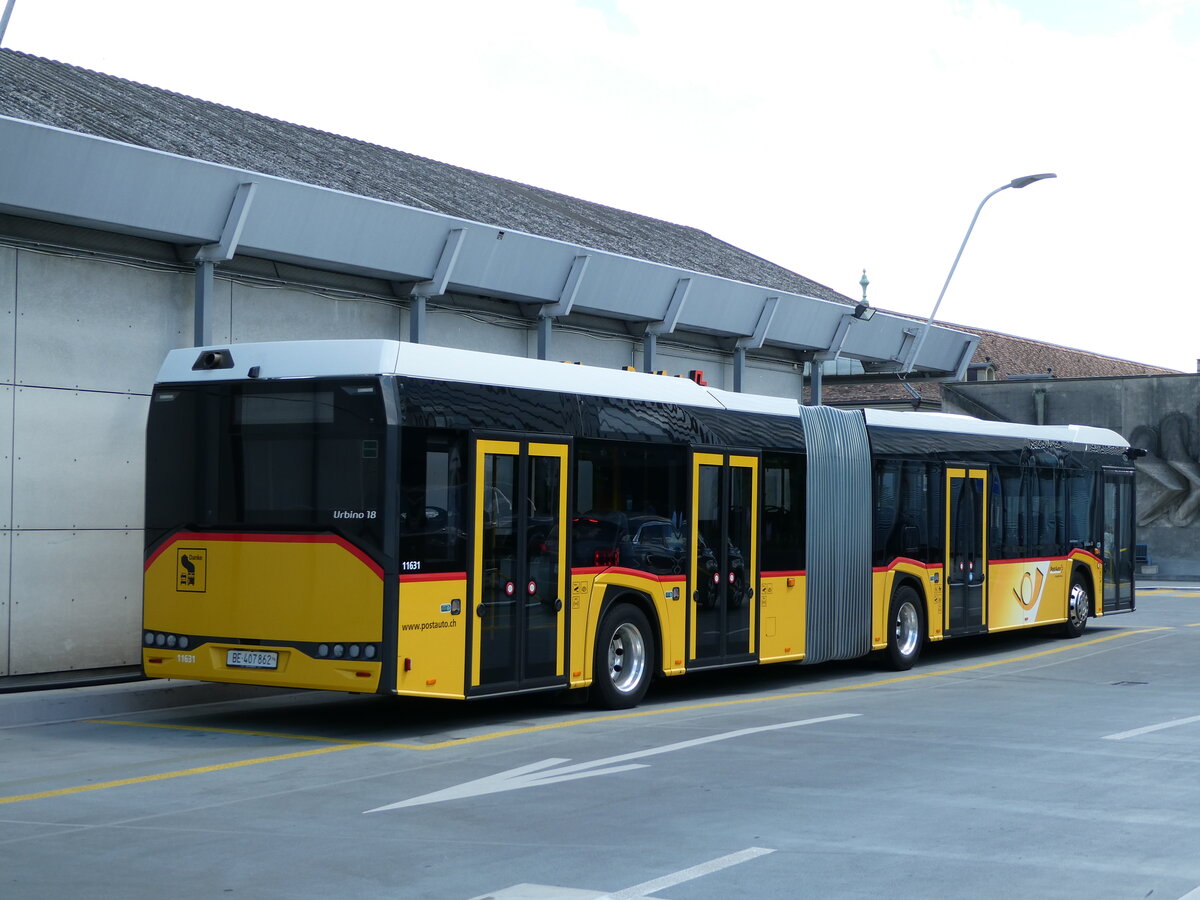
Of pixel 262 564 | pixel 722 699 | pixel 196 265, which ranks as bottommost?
pixel 722 699

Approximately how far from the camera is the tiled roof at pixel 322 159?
59.0ft

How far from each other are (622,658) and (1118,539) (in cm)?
1244

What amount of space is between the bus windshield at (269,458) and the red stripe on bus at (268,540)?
0.06 metres

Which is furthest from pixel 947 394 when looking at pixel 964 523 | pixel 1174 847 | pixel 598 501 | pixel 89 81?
pixel 1174 847

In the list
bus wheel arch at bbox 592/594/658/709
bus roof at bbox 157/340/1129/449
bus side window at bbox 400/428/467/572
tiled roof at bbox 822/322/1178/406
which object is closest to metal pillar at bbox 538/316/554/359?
bus roof at bbox 157/340/1129/449

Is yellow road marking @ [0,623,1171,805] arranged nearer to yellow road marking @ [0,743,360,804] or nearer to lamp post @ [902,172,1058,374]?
yellow road marking @ [0,743,360,804]

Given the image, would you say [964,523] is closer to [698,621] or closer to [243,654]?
[698,621]

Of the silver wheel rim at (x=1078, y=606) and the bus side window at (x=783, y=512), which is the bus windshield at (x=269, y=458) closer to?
the bus side window at (x=783, y=512)

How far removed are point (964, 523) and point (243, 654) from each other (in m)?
10.6

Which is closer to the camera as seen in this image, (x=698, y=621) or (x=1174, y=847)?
(x=1174, y=847)

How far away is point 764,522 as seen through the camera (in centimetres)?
1609

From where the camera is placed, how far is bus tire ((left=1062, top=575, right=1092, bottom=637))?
22781 mm

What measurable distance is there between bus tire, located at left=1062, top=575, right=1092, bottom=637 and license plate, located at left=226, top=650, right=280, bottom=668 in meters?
14.0

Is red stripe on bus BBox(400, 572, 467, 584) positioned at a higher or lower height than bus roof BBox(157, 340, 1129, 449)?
lower
